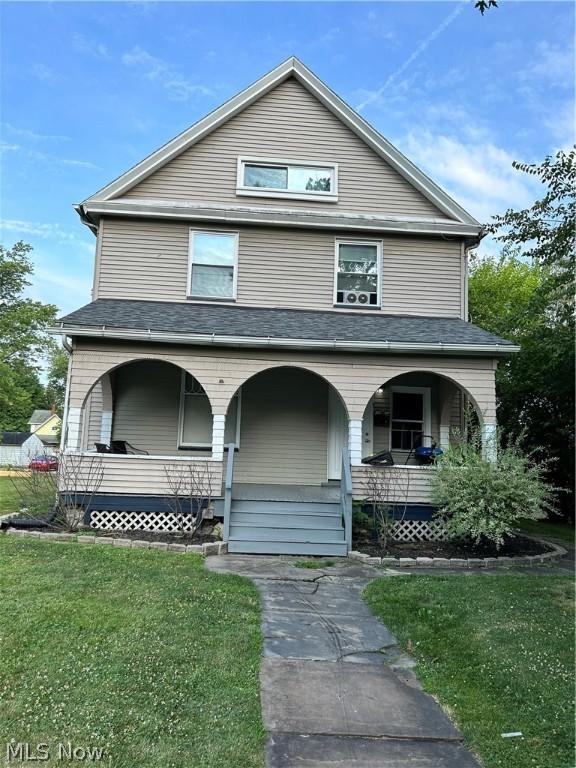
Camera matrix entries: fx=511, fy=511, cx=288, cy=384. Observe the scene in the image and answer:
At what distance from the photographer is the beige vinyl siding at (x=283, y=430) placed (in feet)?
33.7

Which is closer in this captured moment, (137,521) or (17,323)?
(137,521)

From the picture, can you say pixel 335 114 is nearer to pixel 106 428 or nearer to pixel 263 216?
pixel 263 216

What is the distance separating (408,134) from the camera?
17.9 m

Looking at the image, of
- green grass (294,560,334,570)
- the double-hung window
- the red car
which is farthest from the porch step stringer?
the red car

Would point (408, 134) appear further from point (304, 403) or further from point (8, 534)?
point (8, 534)

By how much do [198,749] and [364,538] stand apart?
5875 millimetres

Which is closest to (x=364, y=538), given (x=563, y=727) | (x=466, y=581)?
(x=466, y=581)

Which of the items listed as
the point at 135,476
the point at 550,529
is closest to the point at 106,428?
the point at 135,476

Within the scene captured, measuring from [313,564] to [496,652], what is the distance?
3.16m

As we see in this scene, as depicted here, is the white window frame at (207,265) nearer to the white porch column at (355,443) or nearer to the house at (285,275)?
the house at (285,275)

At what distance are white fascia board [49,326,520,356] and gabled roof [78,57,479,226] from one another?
374 cm

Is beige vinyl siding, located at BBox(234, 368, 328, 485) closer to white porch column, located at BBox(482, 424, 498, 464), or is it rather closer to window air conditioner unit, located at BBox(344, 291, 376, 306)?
window air conditioner unit, located at BBox(344, 291, 376, 306)

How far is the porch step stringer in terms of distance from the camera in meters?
7.66

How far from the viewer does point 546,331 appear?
11.6m
